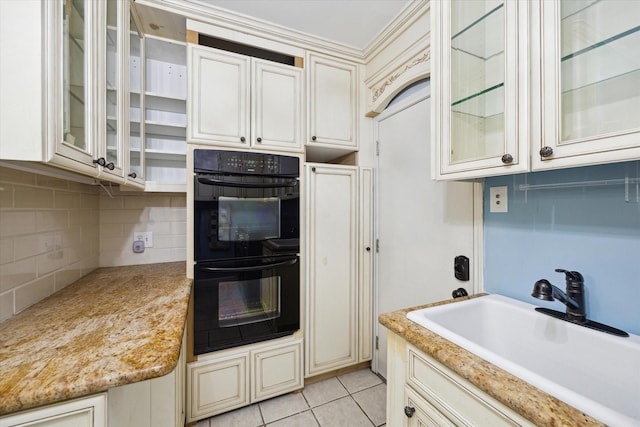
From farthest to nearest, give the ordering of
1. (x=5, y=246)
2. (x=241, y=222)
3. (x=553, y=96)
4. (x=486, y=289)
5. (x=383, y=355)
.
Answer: (x=383, y=355) < (x=241, y=222) < (x=486, y=289) < (x=5, y=246) < (x=553, y=96)

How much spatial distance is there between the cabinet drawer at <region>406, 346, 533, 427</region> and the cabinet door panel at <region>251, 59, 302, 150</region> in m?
1.45

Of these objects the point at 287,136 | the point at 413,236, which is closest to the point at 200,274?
the point at 287,136

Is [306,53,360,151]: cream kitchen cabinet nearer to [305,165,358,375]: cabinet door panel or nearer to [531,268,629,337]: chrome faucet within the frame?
[305,165,358,375]: cabinet door panel

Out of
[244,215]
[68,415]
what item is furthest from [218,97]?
[68,415]

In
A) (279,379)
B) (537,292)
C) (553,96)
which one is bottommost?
(279,379)

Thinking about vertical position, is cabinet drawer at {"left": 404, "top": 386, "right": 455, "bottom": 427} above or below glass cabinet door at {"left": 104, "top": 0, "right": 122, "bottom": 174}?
below

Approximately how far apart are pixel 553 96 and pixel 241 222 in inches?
61.1

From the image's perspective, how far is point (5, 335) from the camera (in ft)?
2.76

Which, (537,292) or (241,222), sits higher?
(241,222)

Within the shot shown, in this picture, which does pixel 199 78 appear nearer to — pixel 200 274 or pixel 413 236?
pixel 200 274

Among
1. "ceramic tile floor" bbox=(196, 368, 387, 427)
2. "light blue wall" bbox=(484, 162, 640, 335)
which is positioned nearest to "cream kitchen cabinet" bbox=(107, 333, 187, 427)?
"ceramic tile floor" bbox=(196, 368, 387, 427)

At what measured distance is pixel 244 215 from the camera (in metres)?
1.66

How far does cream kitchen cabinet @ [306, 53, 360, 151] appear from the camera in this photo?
188 centimetres

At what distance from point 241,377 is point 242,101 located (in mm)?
1785
